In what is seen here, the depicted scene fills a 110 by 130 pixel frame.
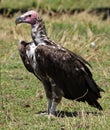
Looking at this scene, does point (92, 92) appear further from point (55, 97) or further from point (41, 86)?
point (41, 86)

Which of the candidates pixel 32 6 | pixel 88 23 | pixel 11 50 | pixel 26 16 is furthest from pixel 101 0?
pixel 26 16

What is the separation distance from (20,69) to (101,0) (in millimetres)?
15589

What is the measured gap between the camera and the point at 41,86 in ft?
34.3

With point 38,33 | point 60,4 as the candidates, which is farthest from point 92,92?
point 60,4

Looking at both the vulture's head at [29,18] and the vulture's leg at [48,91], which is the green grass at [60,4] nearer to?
the vulture's head at [29,18]

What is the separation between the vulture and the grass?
252 millimetres

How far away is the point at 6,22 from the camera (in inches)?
677

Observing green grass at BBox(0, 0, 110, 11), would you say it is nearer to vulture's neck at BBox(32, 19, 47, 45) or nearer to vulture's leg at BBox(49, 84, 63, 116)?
vulture's neck at BBox(32, 19, 47, 45)

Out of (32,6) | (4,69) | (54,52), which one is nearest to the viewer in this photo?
(54,52)

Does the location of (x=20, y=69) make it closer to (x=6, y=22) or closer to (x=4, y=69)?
(x=4, y=69)

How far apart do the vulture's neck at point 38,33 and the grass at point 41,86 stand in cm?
97

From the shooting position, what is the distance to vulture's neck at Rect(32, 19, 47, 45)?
820 centimetres

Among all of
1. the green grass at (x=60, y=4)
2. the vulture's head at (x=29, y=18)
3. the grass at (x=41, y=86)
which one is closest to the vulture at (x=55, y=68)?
the vulture's head at (x=29, y=18)

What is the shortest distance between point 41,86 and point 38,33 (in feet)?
7.58
